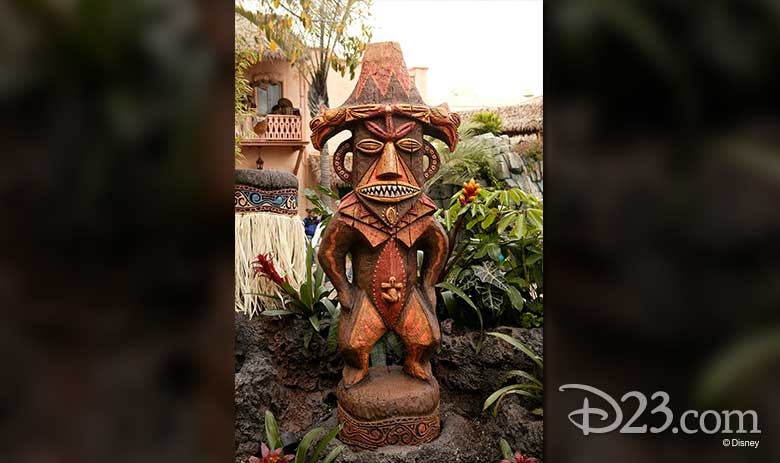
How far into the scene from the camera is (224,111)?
0.35 meters

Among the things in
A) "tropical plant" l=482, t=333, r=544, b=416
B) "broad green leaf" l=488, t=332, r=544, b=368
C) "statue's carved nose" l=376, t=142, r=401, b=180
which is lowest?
"tropical plant" l=482, t=333, r=544, b=416

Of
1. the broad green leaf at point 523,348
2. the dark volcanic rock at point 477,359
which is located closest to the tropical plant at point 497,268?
the dark volcanic rock at point 477,359

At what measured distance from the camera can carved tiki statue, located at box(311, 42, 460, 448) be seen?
2344mm

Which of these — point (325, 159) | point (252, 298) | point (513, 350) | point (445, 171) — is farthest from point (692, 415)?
point (325, 159)

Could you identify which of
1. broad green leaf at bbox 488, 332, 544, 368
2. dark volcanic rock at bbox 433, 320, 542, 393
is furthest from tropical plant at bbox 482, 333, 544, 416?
dark volcanic rock at bbox 433, 320, 542, 393

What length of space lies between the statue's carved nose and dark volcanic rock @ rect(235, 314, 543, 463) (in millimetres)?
982

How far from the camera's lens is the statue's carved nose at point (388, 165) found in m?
2.31

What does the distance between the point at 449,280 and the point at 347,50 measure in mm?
3783

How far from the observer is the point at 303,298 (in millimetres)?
2936

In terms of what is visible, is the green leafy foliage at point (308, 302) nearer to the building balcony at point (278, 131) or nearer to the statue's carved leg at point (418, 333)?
the statue's carved leg at point (418, 333)

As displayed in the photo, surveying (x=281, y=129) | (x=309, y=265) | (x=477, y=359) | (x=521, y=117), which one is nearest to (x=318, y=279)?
(x=309, y=265)

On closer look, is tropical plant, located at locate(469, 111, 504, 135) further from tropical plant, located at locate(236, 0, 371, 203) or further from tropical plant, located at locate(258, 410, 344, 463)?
tropical plant, located at locate(258, 410, 344, 463)

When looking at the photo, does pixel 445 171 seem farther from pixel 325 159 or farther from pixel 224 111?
pixel 224 111

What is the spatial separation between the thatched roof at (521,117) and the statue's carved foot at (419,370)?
24.7 ft
